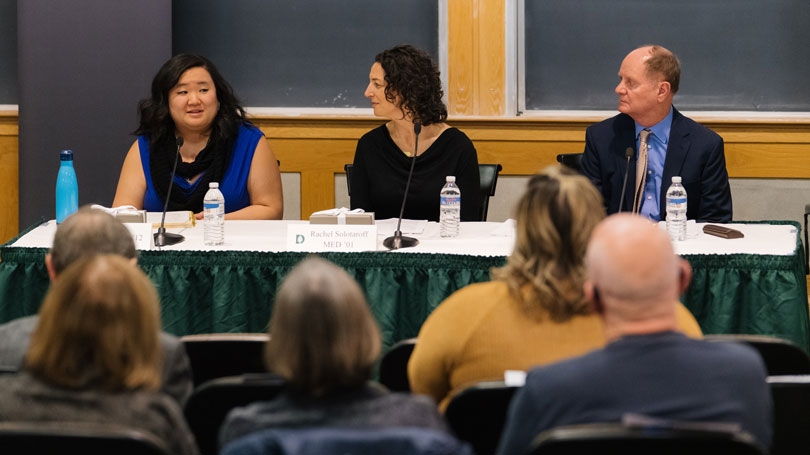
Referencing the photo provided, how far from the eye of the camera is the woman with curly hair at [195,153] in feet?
14.6

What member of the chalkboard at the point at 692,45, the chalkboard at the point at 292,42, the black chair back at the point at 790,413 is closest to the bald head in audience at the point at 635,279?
the black chair back at the point at 790,413

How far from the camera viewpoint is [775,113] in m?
5.61

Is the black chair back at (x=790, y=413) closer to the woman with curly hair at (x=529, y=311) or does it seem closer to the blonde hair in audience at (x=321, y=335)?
the woman with curly hair at (x=529, y=311)

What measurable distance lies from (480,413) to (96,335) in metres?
0.67

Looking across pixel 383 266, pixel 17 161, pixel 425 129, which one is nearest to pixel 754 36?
pixel 425 129

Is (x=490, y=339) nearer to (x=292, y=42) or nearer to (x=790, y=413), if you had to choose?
(x=790, y=413)

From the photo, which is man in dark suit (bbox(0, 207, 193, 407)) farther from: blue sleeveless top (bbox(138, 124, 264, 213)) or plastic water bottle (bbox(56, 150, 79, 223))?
blue sleeveless top (bbox(138, 124, 264, 213))

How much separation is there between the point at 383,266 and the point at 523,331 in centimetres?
136

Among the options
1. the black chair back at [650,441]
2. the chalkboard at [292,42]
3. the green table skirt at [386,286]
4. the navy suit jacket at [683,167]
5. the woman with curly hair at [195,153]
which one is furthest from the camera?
the chalkboard at [292,42]

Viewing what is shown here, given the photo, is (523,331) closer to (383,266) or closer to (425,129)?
(383,266)

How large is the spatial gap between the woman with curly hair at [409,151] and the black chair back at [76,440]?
281 centimetres

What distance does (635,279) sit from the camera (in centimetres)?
184

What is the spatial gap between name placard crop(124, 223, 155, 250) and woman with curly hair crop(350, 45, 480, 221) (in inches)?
44.5

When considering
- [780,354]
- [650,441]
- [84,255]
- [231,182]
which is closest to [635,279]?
[650,441]
